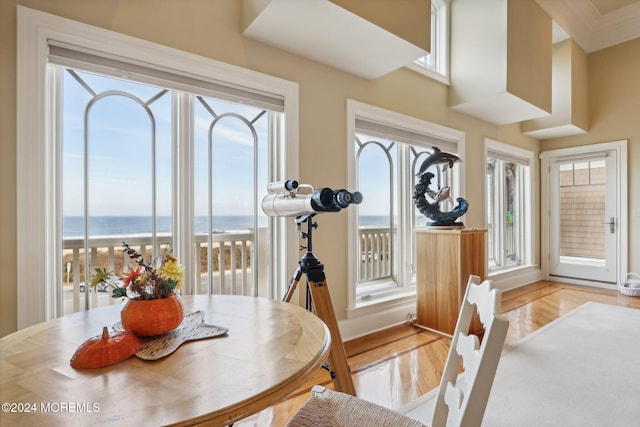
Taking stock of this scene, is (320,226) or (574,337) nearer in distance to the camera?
(320,226)

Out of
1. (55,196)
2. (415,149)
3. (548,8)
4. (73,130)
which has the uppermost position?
(548,8)

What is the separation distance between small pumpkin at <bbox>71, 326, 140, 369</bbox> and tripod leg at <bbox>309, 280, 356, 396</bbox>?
0.90 metres

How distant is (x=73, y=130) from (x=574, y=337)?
3.80m

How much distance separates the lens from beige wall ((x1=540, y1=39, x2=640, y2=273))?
168 inches

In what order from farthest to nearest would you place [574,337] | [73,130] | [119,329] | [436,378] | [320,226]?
[574,337] → [320,226] → [436,378] → [73,130] → [119,329]

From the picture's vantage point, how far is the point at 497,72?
3037mm

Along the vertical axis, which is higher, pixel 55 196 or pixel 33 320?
pixel 55 196

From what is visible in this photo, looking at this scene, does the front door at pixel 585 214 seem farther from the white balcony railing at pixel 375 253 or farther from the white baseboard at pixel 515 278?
the white balcony railing at pixel 375 253

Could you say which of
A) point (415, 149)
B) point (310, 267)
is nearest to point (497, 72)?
point (415, 149)

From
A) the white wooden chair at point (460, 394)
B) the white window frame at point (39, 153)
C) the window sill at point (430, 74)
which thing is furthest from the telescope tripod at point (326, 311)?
the window sill at point (430, 74)

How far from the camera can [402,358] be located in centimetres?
233

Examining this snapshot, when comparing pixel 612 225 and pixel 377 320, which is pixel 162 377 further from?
pixel 612 225

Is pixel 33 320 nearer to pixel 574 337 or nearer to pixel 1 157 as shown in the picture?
pixel 1 157

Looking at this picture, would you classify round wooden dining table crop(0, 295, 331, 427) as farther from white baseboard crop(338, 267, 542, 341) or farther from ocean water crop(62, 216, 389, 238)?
white baseboard crop(338, 267, 542, 341)
